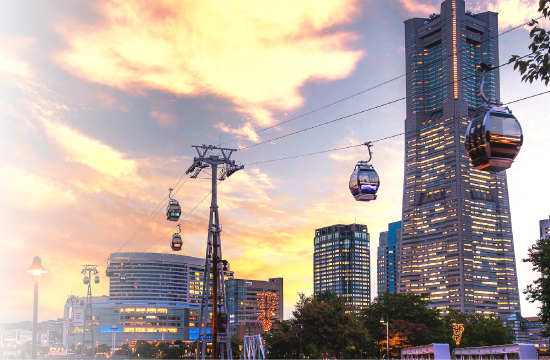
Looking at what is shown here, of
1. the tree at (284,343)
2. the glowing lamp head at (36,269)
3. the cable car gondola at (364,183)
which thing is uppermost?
the cable car gondola at (364,183)

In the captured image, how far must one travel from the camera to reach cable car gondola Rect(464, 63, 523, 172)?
16.4 metres

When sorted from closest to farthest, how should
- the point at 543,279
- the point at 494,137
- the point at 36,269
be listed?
the point at 494,137 < the point at 36,269 < the point at 543,279

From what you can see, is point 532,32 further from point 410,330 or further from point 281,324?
point 410,330

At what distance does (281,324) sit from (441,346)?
40.3m

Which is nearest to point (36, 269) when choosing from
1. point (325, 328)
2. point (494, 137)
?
point (494, 137)

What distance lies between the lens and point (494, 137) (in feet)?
53.7

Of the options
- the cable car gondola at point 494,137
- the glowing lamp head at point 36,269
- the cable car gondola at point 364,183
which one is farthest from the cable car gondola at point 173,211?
the cable car gondola at point 494,137

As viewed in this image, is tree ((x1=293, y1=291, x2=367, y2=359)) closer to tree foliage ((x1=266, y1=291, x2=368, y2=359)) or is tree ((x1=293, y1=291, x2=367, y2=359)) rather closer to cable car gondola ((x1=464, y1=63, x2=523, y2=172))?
tree foliage ((x1=266, y1=291, x2=368, y2=359))

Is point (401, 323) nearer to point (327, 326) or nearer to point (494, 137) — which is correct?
point (327, 326)

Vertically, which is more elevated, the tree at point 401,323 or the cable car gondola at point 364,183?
the cable car gondola at point 364,183

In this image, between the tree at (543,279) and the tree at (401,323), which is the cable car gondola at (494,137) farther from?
the tree at (401,323)

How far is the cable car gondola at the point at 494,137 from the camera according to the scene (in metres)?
16.4

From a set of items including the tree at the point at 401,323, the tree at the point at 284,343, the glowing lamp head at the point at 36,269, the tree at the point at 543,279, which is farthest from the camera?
the tree at the point at 401,323

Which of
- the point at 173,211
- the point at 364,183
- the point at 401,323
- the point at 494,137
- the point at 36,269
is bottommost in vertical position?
the point at 401,323
